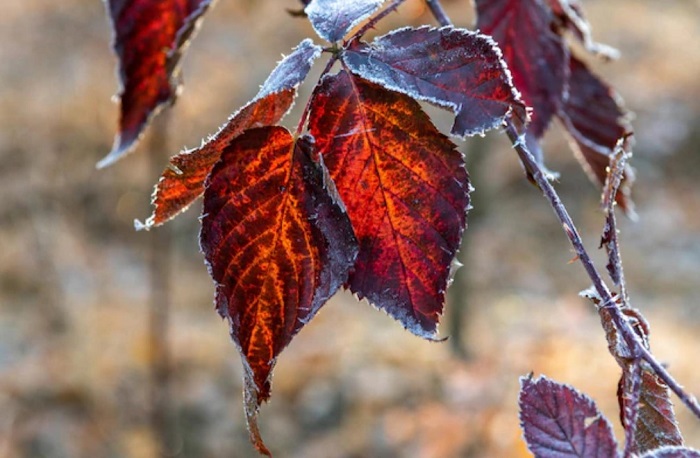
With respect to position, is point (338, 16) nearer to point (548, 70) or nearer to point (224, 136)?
point (224, 136)

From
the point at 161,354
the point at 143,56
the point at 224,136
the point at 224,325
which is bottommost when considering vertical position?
the point at 224,325

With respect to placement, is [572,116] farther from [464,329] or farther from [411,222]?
[464,329]

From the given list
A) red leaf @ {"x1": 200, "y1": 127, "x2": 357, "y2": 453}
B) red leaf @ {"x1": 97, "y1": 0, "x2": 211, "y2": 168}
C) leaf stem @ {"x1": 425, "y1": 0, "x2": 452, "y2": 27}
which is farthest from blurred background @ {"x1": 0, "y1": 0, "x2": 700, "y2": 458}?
red leaf @ {"x1": 200, "y1": 127, "x2": 357, "y2": 453}

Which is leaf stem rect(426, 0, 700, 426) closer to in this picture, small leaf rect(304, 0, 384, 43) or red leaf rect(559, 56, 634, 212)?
small leaf rect(304, 0, 384, 43)

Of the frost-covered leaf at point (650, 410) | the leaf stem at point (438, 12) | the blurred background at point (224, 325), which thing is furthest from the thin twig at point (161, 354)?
the frost-covered leaf at point (650, 410)

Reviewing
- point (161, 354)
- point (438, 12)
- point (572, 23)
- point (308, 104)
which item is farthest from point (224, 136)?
point (161, 354)

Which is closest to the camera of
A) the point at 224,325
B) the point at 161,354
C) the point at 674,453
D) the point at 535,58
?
the point at 674,453
